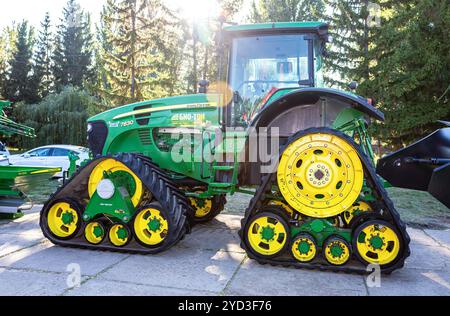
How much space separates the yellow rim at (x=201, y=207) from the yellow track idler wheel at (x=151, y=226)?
6.61 feet

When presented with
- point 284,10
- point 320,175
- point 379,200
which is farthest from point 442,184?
point 284,10

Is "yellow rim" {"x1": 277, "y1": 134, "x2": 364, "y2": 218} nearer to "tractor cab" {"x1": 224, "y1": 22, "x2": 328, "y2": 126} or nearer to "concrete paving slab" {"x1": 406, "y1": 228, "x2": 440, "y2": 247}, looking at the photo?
"tractor cab" {"x1": 224, "y1": 22, "x2": 328, "y2": 126}

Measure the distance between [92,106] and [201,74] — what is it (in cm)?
→ 891

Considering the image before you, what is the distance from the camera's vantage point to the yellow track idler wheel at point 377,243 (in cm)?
416

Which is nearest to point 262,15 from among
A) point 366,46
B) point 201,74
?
point 201,74

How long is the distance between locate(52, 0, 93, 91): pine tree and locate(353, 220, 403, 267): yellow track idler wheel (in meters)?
43.4

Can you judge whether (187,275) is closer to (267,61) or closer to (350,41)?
(267,61)

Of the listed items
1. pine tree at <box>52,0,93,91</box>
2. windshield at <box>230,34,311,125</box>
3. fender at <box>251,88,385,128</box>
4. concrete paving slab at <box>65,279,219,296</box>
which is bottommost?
concrete paving slab at <box>65,279,219,296</box>

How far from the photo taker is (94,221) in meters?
5.17

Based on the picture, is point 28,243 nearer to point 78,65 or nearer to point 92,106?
point 92,106

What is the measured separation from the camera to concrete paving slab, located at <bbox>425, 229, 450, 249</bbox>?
5.93m

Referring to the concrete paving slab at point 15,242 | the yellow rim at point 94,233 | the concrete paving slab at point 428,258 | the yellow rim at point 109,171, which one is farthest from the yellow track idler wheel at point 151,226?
the concrete paving slab at point 428,258

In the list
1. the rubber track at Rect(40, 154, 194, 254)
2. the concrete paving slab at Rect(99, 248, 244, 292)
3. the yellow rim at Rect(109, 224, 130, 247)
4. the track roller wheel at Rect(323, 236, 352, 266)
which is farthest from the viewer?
→ the yellow rim at Rect(109, 224, 130, 247)

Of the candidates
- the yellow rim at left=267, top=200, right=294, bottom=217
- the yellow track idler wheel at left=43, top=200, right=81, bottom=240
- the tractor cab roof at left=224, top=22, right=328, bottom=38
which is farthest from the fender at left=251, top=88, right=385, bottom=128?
the yellow track idler wheel at left=43, top=200, right=81, bottom=240
